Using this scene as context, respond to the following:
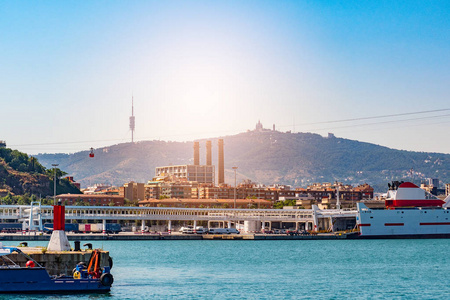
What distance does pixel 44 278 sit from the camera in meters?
37.1

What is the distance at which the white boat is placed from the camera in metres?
113

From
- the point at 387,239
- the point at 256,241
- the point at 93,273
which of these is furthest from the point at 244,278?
the point at 387,239

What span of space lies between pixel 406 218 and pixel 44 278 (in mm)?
84640

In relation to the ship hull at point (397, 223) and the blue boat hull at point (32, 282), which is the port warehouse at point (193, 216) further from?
the blue boat hull at point (32, 282)

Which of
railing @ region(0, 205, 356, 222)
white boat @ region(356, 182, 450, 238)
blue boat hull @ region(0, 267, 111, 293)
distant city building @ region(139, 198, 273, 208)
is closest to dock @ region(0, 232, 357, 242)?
white boat @ region(356, 182, 450, 238)

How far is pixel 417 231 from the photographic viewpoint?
113312 mm

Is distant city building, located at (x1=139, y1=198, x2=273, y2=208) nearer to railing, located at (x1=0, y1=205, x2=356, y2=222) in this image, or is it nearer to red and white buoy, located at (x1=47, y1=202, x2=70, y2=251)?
railing, located at (x1=0, y1=205, x2=356, y2=222)

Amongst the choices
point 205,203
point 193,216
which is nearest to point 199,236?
point 193,216

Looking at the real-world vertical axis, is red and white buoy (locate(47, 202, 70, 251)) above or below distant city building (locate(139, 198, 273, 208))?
below

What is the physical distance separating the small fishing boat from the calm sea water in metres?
0.50

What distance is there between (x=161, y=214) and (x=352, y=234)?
39296 millimetres

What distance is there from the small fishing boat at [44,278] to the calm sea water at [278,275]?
19.7 inches

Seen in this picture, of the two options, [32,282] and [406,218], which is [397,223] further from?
[32,282]

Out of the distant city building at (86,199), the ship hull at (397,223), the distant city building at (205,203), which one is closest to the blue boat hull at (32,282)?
the ship hull at (397,223)
